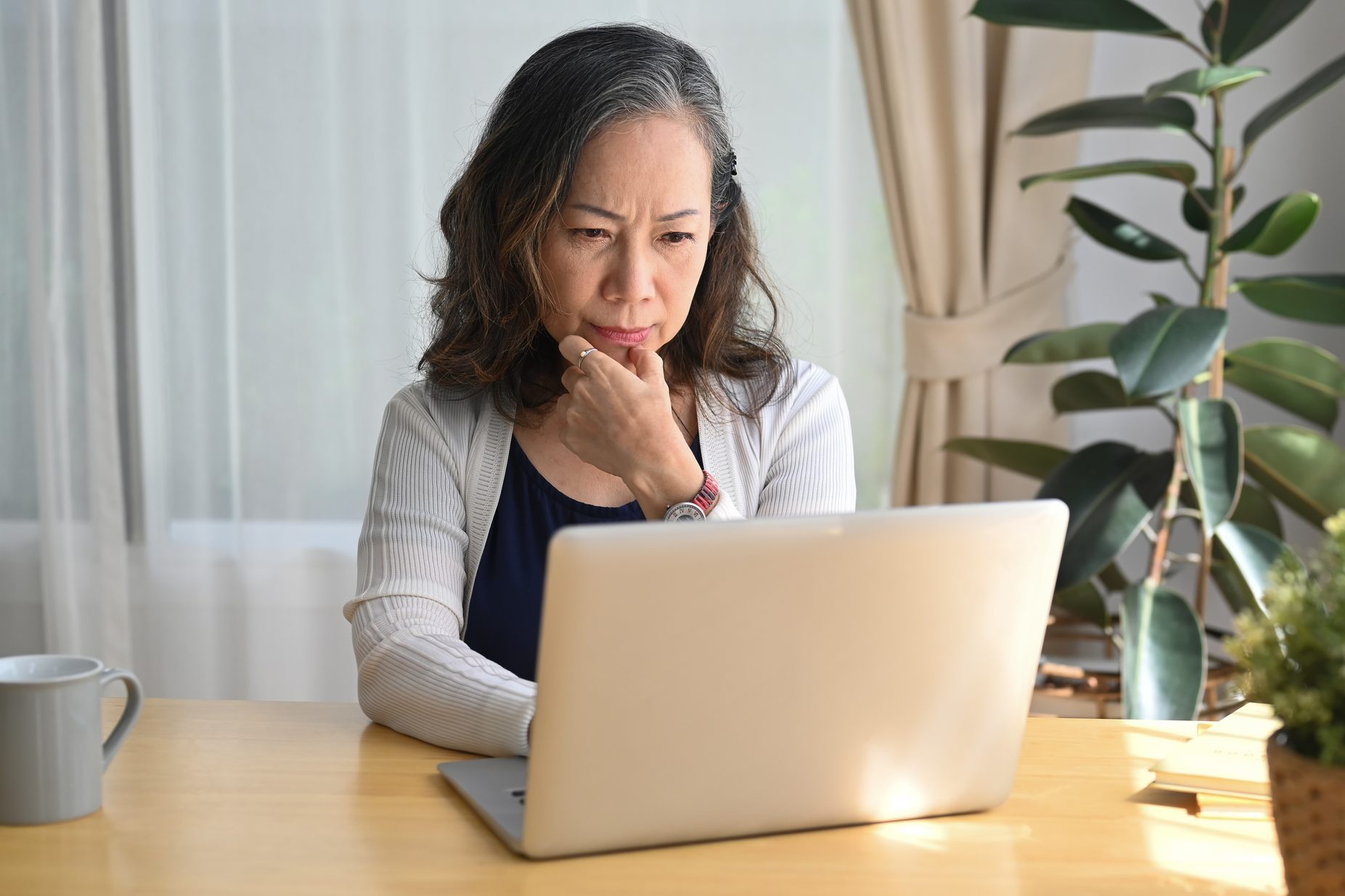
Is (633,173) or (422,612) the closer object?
(422,612)

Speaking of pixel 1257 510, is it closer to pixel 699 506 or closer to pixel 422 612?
pixel 699 506

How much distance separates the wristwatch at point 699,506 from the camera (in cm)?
140

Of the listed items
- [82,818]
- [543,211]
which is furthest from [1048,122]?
[82,818]

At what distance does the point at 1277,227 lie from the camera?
7.06 ft

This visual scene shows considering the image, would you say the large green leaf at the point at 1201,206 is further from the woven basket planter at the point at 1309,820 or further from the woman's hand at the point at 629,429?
the woven basket planter at the point at 1309,820

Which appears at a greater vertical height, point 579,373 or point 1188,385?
point 579,373

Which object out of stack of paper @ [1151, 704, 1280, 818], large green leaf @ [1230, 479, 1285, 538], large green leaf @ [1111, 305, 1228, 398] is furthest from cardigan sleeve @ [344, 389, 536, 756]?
large green leaf @ [1230, 479, 1285, 538]

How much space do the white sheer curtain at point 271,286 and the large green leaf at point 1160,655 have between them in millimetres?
838

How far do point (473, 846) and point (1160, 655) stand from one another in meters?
1.53

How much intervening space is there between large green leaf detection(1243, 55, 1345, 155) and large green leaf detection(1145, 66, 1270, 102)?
0.33ft

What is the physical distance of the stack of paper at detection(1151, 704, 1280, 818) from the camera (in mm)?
979

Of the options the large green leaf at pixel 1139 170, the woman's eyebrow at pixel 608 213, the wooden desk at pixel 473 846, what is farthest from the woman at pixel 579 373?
the large green leaf at pixel 1139 170

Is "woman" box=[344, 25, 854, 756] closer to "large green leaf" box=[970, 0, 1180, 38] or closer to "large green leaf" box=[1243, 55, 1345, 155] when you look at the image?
"large green leaf" box=[970, 0, 1180, 38]

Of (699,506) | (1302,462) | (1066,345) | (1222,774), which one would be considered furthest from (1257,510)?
(1222,774)
